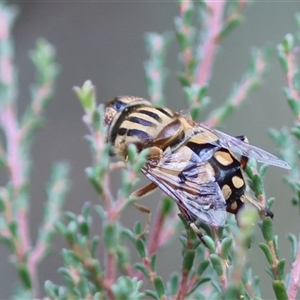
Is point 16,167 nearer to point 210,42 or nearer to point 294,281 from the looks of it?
point 210,42

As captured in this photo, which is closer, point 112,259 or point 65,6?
point 112,259

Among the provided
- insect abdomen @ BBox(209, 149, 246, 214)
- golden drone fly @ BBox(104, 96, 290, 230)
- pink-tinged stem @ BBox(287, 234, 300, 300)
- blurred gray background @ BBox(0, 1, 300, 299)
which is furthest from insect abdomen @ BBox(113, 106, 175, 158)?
blurred gray background @ BBox(0, 1, 300, 299)

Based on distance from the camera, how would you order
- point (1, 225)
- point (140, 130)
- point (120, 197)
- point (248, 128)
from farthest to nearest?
point (248, 128) → point (140, 130) → point (1, 225) → point (120, 197)

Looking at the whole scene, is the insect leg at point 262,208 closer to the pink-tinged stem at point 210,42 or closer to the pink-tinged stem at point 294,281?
the pink-tinged stem at point 294,281

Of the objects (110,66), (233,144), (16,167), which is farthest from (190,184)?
(110,66)

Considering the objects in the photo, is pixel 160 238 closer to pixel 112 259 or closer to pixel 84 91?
pixel 112 259

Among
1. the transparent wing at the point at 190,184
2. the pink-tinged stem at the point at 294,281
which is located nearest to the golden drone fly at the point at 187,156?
the transparent wing at the point at 190,184

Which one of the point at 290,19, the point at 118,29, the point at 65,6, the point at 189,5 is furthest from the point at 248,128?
the point at 189,5
